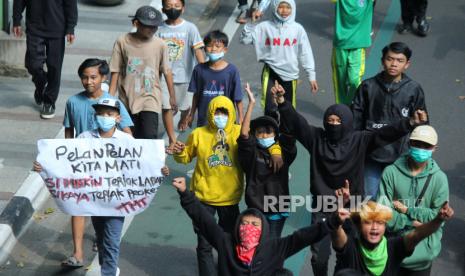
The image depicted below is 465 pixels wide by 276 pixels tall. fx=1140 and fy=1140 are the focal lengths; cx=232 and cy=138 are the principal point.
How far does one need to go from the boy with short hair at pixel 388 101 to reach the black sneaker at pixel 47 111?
13.7ft

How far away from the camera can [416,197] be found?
27.7 feet

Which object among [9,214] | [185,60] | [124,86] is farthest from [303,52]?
[9,214]

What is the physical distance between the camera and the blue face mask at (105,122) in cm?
907

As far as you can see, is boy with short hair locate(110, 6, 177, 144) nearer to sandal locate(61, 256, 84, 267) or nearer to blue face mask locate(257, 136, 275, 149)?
sandal locate(61, 256, 84, 267)

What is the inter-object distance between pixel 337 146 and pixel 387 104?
925mm

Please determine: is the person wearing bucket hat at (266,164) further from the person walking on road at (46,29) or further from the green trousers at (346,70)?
the person walking on road at (46,29)

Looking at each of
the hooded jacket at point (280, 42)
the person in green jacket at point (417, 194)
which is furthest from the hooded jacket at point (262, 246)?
the hooded jacket at point (280, 42)

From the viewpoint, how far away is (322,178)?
30.2 feet

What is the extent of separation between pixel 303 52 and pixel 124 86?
→ 1941 mm

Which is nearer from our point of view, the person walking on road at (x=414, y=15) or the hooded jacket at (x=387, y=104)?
the hooded jacket at (x=387, y=104)

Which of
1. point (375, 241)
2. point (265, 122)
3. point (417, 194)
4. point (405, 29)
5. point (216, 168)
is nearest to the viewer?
point (375, 241)


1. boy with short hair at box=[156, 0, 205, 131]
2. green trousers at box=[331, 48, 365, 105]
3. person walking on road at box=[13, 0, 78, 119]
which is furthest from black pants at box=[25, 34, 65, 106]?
green trousers at box=[331, 48, 365, 105]

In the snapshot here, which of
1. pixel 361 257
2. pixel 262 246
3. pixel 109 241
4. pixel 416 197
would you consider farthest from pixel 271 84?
pixel 361 257

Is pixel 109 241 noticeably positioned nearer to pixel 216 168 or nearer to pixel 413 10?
pixel 216 168
